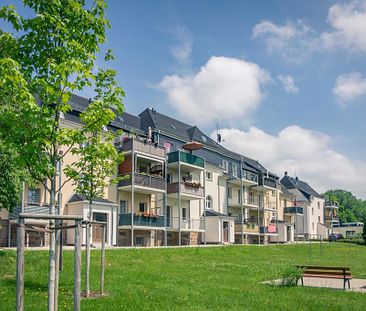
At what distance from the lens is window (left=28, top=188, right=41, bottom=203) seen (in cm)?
3008

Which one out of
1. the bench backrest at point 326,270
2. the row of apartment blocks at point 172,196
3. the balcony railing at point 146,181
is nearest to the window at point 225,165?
the row of apartment blocks at point 172,196

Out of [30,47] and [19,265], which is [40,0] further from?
[19,265]

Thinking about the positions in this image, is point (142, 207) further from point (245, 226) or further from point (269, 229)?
point (269, 229)

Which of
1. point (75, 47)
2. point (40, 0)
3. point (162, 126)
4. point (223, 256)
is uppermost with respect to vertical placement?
point (162, 126)

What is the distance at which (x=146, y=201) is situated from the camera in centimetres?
3847

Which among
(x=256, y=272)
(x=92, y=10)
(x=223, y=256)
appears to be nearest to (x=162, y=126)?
(x=223, y=256)

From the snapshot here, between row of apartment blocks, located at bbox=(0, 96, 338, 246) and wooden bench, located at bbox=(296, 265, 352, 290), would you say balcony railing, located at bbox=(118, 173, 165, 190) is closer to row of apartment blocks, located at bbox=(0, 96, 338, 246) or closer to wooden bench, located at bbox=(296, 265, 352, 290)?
row of apartment blocks, located at bbox=(0, 96, 338, 246)

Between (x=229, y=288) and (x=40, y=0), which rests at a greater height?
(x=40, y=0)

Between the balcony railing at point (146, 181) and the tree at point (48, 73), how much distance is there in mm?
25461

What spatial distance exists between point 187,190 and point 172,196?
1.42 metres

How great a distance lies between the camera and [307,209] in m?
78.6

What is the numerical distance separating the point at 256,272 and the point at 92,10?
13234 millimetres

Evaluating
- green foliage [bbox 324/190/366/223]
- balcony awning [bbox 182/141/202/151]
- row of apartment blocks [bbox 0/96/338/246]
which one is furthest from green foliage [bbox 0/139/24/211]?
green foliage [bbox 324/190/366/223]

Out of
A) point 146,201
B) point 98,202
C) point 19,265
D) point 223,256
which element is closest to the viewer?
point 19,265
